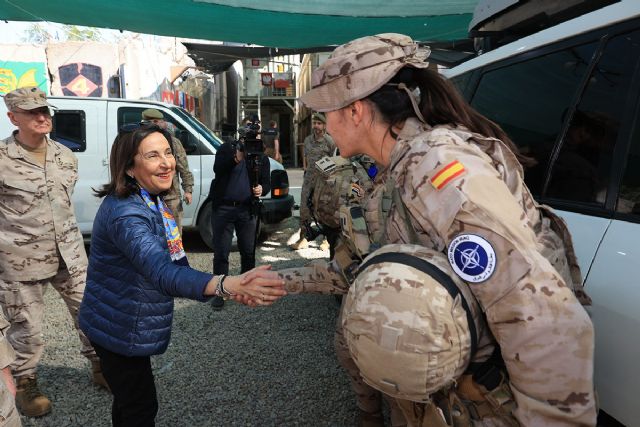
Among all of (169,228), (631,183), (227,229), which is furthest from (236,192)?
(631,183)

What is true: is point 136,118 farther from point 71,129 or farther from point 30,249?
point 30,249

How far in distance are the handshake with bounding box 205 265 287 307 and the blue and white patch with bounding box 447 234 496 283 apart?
2.88 feet

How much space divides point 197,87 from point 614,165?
2240cm

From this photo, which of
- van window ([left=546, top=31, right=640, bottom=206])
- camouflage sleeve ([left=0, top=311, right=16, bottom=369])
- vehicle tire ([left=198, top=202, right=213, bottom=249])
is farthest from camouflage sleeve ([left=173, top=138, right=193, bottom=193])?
van window ([left=546, top=31, right=640, bottom=206])

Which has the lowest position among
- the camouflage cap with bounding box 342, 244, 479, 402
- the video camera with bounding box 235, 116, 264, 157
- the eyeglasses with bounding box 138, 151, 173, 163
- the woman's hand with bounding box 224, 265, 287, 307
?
the woman's hand with bounding box 224, 265, 287, 307

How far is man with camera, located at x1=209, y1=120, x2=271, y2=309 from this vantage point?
162 inches

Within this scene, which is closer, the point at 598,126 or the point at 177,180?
the point at 598,126

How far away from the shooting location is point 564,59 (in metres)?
1.71

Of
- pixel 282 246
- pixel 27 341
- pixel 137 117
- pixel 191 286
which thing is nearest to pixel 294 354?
pixel 27 341

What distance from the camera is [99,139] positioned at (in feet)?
18.6

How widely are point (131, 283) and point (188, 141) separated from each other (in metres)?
4.44

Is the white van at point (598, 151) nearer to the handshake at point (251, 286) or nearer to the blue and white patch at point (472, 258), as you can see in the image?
the blue and white patch at point (472, 258)

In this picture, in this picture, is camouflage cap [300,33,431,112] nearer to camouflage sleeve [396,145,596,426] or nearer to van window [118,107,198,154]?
camouflage sleeve [396,145,596,426]

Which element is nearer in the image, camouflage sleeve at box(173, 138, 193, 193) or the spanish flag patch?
the spanish flag patch
